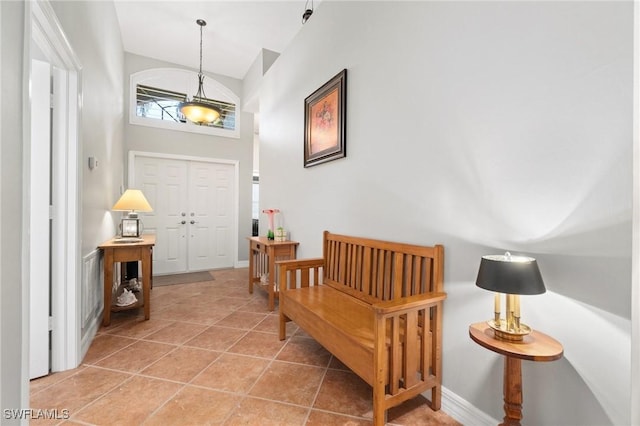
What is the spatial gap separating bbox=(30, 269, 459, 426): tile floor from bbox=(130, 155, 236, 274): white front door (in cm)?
232

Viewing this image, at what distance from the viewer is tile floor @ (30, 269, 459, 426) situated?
1509mm

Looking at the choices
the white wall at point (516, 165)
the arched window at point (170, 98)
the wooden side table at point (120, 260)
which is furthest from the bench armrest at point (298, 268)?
the arched window at point (170, 98)

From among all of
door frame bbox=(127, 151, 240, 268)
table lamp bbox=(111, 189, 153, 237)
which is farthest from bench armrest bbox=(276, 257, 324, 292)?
door frame bbox=(127, 151, 240, 268)

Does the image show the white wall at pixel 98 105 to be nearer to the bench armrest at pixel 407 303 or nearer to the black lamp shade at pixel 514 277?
the bench armrest at pixel 407 303

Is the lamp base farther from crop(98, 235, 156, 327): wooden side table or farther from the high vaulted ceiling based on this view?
the high vaulted ceiling

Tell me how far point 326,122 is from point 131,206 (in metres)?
2.37

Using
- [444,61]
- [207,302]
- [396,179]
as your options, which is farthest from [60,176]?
[444,61]

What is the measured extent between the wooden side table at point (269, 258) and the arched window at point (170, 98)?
2791mm

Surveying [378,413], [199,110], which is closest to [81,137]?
[199,110]

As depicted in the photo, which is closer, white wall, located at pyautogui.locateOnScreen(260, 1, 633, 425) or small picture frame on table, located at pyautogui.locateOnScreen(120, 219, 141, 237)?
white wall, located at pyautogui.locateOnScreen(260, 1, 633, 425)

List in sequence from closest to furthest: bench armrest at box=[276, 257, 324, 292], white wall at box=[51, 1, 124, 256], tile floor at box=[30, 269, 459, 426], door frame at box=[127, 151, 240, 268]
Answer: tile floor at box=[30, 269, 459, 426] → white wall at box=[51, 1, 124, 256] → bench armrest at box=[276, 257, 324, 292] → door frame at box=[127, 151, 240, 268]

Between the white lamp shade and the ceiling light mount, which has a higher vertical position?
the ceiling light mount

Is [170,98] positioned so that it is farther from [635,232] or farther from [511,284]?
[635,232]

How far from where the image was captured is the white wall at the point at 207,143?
463cm
